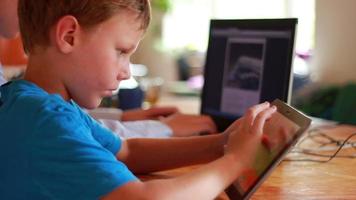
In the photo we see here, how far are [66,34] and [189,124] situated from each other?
0.75 m

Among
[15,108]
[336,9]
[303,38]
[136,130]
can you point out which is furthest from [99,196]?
[303,38]

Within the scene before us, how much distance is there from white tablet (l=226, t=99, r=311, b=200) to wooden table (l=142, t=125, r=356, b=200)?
0.34 feet

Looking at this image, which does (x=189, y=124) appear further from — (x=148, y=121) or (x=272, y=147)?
(x=272, y=147)

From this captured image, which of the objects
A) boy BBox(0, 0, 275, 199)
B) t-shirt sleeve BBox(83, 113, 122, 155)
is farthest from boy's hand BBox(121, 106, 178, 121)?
boy BBox(0, 0, 275, 199)

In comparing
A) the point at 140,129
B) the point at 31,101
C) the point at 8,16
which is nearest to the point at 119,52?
the point at 31,101

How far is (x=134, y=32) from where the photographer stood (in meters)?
0.85

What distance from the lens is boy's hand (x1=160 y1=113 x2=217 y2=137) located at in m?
1.50

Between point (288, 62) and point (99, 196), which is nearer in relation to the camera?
point (99, 196)

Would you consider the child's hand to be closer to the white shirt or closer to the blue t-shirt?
the blue t-shirt

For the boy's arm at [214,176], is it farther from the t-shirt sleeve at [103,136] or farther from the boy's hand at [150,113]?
the boy's hand at [150,113]

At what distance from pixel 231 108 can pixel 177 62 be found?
14.7 ft

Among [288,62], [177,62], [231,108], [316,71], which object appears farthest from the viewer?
[177,62]

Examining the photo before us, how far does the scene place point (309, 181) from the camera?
3.45ft

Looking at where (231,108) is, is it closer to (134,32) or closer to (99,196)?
(134,32)
